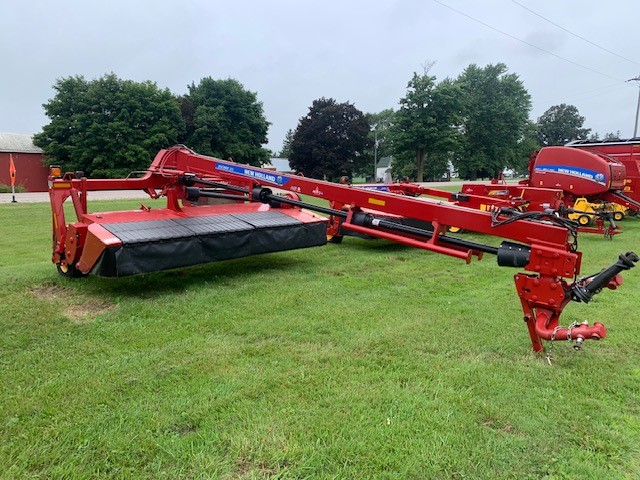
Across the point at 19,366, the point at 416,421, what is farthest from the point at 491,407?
the point at 19,366

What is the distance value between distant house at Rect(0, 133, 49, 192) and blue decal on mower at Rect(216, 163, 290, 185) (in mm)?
36324

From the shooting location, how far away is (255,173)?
5.56 meters

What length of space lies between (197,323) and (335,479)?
7.79ft

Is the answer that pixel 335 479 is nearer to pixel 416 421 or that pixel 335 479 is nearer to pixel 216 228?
pixel 416 421

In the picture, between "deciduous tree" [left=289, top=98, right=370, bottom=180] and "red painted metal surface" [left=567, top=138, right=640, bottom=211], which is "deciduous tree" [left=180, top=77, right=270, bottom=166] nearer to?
"deciduous tree" [left=289, top=98, right=370, bottom=180]

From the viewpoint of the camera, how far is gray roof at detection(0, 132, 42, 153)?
3694cm

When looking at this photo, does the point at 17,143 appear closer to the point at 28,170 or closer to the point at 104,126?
the point at 28,170

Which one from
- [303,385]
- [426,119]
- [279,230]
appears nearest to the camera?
[303,385]

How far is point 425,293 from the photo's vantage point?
5.38 m

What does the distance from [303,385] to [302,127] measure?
51.0 meters

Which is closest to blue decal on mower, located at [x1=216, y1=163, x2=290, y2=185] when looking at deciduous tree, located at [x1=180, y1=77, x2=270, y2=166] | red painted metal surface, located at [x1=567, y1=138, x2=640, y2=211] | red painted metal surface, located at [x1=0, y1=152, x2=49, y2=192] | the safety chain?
the safety chain

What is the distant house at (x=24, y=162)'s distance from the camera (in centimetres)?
3594

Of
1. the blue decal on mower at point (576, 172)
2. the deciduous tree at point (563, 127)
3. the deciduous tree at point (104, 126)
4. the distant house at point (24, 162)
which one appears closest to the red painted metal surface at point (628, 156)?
the blue decal on mower at point (576, 172)

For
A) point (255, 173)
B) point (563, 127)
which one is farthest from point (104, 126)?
point (563, 127)
